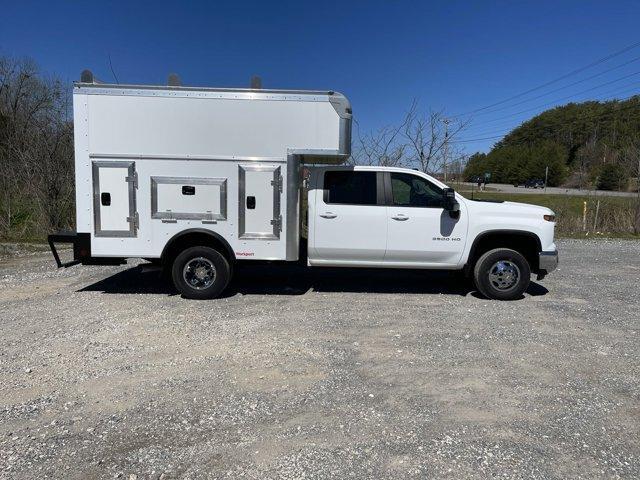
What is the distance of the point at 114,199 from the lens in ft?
22.8

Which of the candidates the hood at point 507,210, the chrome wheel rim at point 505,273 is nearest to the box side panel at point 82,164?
the hood at point 507,210

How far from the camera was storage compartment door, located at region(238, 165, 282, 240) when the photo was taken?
695cm

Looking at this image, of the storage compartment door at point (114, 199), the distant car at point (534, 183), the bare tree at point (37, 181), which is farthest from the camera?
the distant car at point (534, 183)

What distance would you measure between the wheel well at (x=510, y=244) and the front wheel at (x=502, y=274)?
0.56 ft

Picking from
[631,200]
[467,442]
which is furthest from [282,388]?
[631,200]

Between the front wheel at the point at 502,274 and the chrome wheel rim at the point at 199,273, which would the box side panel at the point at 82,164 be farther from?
the front wheel at the point at 502,274

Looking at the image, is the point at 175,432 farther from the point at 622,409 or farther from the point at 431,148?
the point at 431,148

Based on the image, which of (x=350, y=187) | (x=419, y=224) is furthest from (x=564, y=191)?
(x=350, y=187)

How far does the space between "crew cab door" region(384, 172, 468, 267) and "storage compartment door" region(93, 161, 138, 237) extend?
12.1ft

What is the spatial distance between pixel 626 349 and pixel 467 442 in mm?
3085

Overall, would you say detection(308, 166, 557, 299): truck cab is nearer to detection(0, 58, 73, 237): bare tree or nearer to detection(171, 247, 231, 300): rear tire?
detection(171, 247, 231, 300): rear tire

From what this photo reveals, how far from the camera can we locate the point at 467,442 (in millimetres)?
3459

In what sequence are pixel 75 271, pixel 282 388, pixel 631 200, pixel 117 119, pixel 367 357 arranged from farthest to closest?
pixel 631 200 → pixel 75 271 → pixel 117 119 → pixel 367 357 → pixel 282 388

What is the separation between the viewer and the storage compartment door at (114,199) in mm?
6879
